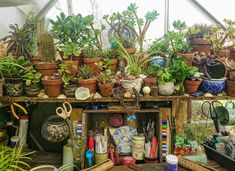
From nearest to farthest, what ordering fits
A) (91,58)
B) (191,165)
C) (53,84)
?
(191,165), (53,84), (91,58)

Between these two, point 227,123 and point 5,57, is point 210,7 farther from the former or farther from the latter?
→ point 5,57

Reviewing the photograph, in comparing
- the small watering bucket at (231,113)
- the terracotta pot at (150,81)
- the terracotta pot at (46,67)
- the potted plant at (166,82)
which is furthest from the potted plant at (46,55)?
the small watering bucket at (231,113)

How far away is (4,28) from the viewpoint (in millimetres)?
2521

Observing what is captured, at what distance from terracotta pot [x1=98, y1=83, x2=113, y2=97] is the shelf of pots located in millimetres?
631

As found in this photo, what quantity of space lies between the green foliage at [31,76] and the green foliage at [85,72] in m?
0.32

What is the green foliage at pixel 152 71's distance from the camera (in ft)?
6.91

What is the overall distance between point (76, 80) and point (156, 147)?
88 centimetres

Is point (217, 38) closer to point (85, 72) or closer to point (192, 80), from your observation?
point (192, 80)

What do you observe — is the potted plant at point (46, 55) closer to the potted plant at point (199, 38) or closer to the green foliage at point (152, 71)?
the green foliage at point (152, 71)

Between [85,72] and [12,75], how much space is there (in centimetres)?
57

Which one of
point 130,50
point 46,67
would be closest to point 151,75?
point 130,50

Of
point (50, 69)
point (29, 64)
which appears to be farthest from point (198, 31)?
point (29, 64)

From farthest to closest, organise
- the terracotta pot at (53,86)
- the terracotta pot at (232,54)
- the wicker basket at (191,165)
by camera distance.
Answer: the terracotta pot at (232,54) < the terracotta pot at (53,86) < the wicker basket at (191,165)

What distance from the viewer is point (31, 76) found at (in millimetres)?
2064
